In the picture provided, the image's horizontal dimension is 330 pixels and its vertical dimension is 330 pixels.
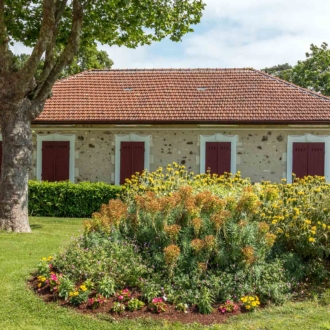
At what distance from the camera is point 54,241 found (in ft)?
27.8

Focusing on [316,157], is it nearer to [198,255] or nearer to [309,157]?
[309,157]

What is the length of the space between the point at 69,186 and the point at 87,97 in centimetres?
399

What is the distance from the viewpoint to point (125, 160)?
45.8 ft

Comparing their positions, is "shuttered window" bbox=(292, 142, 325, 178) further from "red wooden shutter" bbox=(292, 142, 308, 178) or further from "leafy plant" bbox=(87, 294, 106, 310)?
"leafy plant" bbox=(87, 294, 106, 310)

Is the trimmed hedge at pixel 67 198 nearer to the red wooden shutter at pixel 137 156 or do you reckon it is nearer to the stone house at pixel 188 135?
the stone house at pixel 188 135

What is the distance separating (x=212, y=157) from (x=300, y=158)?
2.84 metres

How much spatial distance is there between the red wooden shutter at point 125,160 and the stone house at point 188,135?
1.3 inches

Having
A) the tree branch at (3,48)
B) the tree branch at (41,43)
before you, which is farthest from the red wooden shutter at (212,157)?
the tree branch at (3,48)

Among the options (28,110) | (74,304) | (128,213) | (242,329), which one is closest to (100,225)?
(128,213)

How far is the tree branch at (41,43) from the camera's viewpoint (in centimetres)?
884

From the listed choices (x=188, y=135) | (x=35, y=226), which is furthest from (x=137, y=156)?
(x=35, y=226)

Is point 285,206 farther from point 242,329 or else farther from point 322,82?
point 322,82

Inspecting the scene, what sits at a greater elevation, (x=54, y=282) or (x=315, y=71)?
(x=315, y=71)

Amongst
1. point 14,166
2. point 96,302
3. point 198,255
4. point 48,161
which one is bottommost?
point 96,302
